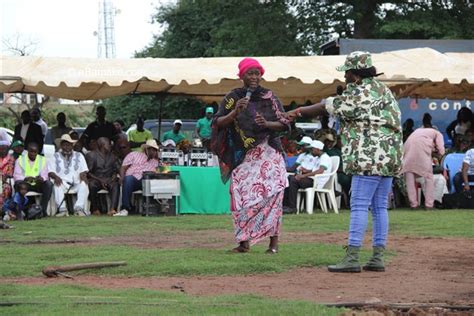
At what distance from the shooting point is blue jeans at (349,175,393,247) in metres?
10.0

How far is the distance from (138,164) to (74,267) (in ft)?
33.1

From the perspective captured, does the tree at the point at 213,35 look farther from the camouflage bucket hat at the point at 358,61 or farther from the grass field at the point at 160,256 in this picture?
the camouflage bucket hat at the point at 358,61

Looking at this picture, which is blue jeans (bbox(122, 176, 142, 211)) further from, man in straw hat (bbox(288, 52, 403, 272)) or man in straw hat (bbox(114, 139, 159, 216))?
man in straw hat (bbox(288, 52, 403, 272))

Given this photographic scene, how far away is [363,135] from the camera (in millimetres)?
9953

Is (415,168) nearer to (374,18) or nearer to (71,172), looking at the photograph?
(71,172)

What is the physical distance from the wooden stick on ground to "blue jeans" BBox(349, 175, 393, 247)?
7.17 ft

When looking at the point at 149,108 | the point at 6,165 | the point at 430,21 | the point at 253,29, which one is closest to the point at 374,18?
the point at 430,21

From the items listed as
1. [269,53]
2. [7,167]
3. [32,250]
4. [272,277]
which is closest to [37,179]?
[7,167]

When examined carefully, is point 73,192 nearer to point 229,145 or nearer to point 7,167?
point 7,167

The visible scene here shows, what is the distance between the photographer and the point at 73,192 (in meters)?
19.7

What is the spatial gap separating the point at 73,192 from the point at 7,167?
1.48m

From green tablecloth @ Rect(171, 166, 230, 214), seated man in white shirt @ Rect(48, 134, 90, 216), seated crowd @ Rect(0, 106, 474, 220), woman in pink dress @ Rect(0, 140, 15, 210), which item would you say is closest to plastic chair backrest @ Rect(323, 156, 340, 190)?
seated crowd @ Rect(0, 106, 474, 220)

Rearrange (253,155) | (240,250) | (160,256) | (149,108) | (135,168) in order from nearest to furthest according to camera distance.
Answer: (160,256) < (253,155) < (240,250) < (135,168) < (149,108)

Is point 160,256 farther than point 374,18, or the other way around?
point 374,18
